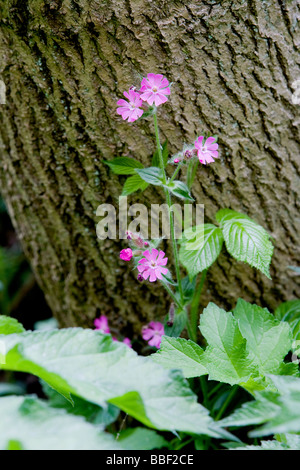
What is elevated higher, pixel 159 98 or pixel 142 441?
pixel 159 98

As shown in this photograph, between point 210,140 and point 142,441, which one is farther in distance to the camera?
point 210,140

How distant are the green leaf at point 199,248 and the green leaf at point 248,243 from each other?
0.13ft

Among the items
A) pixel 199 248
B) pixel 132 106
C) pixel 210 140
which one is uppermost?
pixel 132 106

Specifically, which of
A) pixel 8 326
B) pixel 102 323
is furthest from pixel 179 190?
pixel 102 323

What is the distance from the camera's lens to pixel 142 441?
2.64 ft

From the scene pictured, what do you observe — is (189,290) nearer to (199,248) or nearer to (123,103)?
(199,248)

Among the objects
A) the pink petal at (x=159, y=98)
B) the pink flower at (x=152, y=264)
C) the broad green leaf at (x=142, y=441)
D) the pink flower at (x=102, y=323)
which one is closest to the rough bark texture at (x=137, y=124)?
the pink flower at (x=102, y=323)

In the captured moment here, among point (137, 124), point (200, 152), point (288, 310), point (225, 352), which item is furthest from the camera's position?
point (288, 310)

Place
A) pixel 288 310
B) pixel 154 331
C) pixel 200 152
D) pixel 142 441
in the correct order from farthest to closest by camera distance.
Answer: pixel 154 331 → pixel 288 310 → pixel 200 152 → pixel 142 441

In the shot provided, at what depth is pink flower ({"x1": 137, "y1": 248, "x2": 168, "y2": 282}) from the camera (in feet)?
3.43

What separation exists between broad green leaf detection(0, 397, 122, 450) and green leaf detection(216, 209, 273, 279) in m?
0.58

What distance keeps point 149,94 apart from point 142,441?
78 cm

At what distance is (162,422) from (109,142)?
2.70ft
